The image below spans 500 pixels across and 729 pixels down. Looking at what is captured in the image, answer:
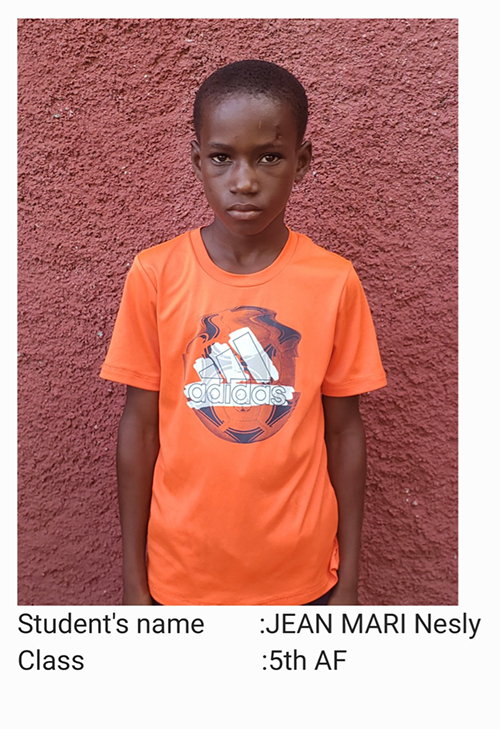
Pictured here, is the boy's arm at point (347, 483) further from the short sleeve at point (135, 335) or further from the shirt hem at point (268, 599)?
the short sleeve at point (135, 335)

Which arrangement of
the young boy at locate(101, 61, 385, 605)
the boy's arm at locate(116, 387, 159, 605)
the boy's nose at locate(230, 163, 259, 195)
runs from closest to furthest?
the boy's nose at locate(230, 163, 259, 195)
the young boy at locate(101, 61, 385, 605)
the boy's arm at locate(116, 387, 159, 605)

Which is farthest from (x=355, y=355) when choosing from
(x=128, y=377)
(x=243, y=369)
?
(x=128, y=377)

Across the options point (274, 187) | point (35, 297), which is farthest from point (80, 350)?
point (274, 187)

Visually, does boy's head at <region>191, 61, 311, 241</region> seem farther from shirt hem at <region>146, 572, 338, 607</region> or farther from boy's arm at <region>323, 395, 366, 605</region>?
shirt hem at <region>146, 572, 338, 607</region>

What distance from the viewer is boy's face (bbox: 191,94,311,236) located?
122 centimetres

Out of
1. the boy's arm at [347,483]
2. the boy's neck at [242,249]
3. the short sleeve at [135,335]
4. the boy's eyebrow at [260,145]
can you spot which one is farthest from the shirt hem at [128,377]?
the boy's eyebrow at [260,145]

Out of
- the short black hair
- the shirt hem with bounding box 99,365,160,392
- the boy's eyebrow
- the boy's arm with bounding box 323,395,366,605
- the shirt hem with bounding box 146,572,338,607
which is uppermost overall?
the short black hair

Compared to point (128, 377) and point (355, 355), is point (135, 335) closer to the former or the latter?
point (128, 377)

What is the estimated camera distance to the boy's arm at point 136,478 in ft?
4.70

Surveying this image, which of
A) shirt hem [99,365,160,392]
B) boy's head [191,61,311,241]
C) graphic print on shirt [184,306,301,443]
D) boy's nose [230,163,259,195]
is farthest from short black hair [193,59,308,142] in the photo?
shirt hem [99,365,160,392]

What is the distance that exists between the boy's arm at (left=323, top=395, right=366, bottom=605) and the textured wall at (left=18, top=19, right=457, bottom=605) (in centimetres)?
40

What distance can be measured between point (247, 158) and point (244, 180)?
0.05 m

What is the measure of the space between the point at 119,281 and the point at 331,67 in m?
0.84

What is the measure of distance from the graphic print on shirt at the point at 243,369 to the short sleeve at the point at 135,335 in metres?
0.11
